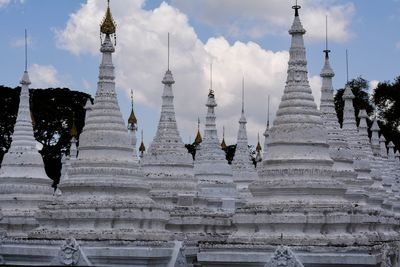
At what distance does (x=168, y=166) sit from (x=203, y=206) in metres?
2.13

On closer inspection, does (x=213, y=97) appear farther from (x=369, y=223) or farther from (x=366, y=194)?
(x=369, y=223)

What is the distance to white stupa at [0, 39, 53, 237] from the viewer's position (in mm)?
36281

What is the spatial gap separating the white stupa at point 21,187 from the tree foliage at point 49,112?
40252mm

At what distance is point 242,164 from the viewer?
4844cm

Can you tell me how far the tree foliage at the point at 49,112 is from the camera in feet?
258

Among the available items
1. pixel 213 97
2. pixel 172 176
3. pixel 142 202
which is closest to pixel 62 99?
pixel 213 97

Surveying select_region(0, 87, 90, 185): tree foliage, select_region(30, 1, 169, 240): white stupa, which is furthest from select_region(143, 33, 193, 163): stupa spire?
select_region(0, 87, 90, 185): tree foliage

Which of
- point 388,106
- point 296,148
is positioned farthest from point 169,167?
point 388,106

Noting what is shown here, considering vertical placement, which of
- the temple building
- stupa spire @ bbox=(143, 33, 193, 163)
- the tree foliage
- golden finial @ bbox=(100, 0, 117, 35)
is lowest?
the temple building

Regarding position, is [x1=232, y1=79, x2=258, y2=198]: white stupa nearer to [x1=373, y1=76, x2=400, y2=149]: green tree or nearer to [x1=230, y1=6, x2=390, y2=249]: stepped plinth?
[x1=230, y1=6, x2=390, y2=249]: stepped plinth

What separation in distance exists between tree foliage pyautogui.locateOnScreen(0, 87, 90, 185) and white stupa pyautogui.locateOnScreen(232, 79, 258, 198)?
30.1 meters

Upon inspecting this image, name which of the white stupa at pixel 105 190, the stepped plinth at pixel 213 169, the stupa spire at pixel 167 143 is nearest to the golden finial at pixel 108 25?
the white stupa at pixel 105 190

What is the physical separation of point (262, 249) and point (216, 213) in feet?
29.6

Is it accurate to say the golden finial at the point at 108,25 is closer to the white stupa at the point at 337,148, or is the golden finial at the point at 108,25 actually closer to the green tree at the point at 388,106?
the white stupa at the point at 337,148
